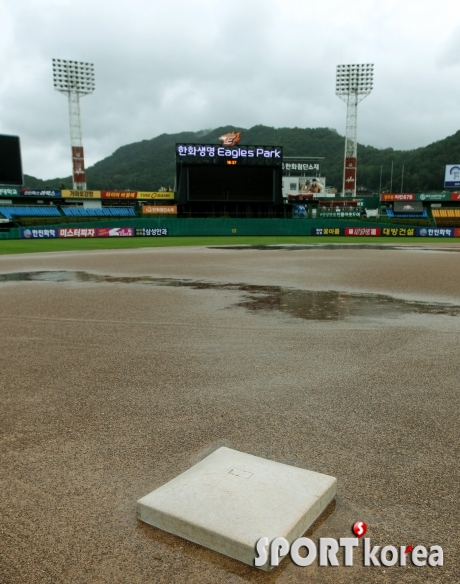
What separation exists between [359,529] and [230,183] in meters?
48.5

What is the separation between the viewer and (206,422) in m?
4.25

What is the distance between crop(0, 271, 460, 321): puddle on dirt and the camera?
9.59 meters

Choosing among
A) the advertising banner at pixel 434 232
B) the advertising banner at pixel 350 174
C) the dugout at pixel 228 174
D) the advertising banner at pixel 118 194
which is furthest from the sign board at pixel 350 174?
the advertising banner at pixel 118 194

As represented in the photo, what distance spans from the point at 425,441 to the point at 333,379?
165 centimetres

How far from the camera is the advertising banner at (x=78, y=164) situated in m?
68.9

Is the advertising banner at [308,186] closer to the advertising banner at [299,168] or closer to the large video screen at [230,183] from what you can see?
the advertising banner at [299,168]

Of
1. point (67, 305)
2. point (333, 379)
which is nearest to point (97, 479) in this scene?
point (333, 379)

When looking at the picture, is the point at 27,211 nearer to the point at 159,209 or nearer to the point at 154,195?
the point at 159,209

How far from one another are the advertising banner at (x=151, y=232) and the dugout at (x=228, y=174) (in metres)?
3.47

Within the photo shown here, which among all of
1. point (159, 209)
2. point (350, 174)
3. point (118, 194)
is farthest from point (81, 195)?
point (350, 174)

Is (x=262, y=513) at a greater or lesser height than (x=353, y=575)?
greater

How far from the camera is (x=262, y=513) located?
263 cm

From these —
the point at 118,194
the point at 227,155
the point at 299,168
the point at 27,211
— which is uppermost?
the point at 299,168

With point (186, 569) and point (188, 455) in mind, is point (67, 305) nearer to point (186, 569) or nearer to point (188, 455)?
point (188, 455)
